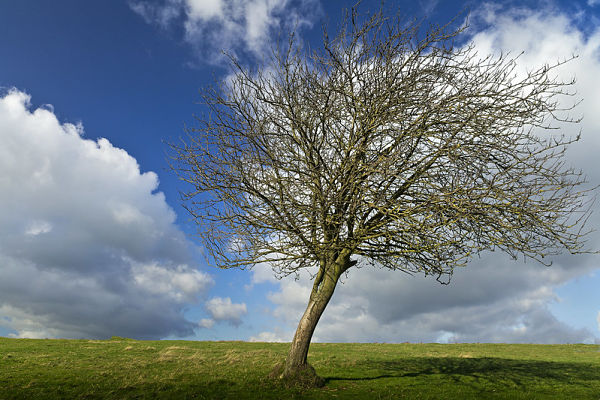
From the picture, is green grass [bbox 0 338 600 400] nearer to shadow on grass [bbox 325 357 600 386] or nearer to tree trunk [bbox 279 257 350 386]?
shadow on grass [bbox 325 357 600 386]

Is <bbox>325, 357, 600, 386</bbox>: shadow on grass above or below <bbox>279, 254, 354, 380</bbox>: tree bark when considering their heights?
below

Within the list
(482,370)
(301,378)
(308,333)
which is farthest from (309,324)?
(482,370)

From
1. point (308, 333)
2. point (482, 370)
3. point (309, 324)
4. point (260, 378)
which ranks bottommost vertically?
point (260, 378)

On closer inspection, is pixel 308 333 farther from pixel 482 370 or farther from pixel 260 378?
pixel 482 370

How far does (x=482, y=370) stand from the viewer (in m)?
19.1

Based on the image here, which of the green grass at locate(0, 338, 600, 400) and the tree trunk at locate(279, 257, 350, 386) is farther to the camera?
the tree trunk at locate(279, 257, 350, 386)

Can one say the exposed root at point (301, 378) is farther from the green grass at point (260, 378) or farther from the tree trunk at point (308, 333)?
the green grass at point (260, 378)

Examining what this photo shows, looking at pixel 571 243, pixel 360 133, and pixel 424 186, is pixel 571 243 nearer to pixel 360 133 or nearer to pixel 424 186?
pixel 424 186

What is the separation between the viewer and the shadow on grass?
54.7 feet

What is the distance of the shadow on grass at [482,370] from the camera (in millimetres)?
16688

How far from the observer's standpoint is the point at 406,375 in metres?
16.6

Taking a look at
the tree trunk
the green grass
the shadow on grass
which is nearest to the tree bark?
the tree trunk

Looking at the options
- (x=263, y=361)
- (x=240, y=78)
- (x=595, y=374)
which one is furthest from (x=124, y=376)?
(x=595, y=374)

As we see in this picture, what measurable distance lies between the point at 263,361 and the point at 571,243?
15.1m
